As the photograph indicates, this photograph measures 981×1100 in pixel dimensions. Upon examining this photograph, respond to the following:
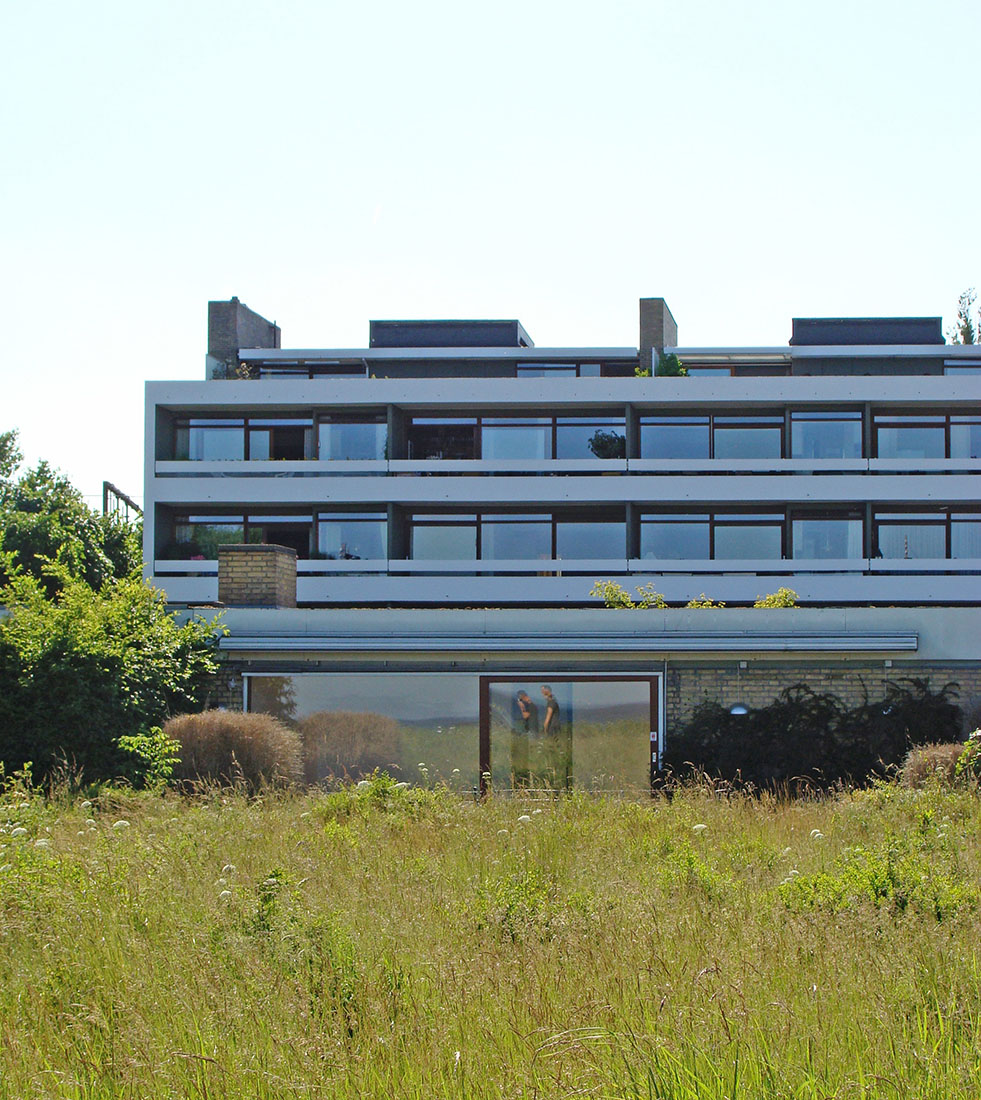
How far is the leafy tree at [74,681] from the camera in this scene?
15.8 m

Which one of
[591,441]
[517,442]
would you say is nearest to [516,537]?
[517,442]

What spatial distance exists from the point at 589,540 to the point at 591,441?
338 centimetres

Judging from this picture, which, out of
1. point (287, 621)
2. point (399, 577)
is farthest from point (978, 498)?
point (287, 621)

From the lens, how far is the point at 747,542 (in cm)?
4275

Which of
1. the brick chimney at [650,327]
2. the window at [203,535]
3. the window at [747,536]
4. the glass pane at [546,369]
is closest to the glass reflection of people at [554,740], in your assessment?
the window at [747,536]

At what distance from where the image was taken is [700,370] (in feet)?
170

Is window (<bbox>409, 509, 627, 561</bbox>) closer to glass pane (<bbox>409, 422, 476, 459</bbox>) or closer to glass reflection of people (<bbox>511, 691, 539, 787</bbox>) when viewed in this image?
glass pane (<bbox>409, 422, 476, 459</bbox>)

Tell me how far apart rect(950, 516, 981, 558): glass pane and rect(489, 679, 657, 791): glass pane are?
1087 inches

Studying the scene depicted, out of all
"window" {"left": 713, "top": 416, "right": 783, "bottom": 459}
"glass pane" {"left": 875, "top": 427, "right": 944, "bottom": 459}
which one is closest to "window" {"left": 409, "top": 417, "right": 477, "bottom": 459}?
"window" {"left": 713, "top": 416, "right": 783, "bottom": 459}

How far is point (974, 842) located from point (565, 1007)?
17.5 ft

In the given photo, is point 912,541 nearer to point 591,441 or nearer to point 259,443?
point 591,441

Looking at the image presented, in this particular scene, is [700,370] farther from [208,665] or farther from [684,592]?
[208,665]

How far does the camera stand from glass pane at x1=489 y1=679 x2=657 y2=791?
60.1ft

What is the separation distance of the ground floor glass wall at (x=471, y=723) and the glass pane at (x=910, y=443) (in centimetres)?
2732
